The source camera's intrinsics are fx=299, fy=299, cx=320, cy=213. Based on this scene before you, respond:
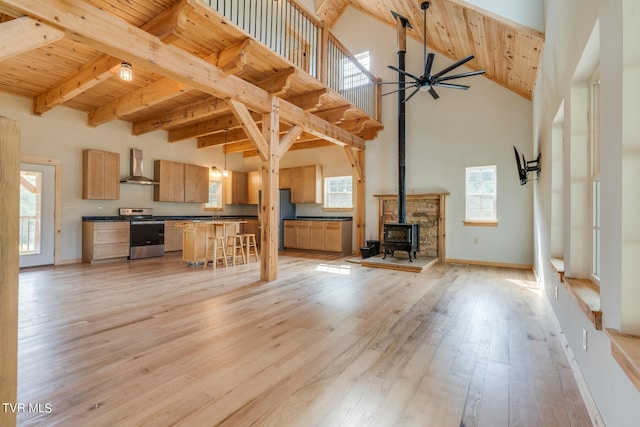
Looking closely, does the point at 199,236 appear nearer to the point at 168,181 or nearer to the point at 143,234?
the point at 143,234

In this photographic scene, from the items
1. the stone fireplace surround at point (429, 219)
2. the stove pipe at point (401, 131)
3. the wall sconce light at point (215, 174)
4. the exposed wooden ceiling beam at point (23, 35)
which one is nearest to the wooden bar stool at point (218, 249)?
the wall sconce light at point (215, 174)

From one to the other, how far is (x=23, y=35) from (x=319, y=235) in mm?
6243

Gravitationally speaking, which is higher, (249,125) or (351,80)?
(351,80)

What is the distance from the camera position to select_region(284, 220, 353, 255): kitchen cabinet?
7.57 meters

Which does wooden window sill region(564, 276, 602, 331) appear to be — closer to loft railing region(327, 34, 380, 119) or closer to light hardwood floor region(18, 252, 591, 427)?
light hardwood floor region(18, 252, 591, 427)

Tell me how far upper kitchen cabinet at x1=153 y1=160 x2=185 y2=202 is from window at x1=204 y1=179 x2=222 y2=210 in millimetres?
1116

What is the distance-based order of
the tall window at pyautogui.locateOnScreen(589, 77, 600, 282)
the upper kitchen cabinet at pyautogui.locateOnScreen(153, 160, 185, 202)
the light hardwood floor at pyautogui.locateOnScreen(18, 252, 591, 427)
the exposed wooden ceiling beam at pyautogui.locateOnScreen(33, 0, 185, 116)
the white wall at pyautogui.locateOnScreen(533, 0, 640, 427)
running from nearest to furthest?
the white wall at pyautogui.locateOnScreen(533, 0, 640, 427) → the light hardwood floor at pyautogui.locateOnScreen(18, 252, 591, 427) → the tall window at pyautogui.locateOnScreen(589, 77, 600, 282) → the exposed wooden ceiling beam at pyautogui.locateOnScreen(33, 0, 185, 116) → the upper kitchen cabinet at pyautogui.locateOnScreen(153, 160, 185, 202)

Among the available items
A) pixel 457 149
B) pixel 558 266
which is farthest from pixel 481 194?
pixel 558 266

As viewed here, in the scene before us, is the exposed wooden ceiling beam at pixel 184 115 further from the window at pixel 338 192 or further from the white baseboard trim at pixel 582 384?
the white baseboard trim at pixel 582 384

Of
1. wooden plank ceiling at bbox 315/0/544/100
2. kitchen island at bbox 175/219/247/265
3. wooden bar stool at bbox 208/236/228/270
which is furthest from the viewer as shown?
kitchen island at bbox 175/219/247/265

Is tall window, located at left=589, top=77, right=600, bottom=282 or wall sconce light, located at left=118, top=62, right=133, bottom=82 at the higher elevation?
wall sconce light, located at left=118, top=62, right=133, bottom=82

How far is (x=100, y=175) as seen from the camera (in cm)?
630

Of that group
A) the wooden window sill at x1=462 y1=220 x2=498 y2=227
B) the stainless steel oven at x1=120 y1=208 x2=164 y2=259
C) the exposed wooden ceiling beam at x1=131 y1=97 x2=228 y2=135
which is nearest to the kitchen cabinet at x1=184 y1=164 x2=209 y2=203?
the stainless steel oven at x1=120 y1=208 x2=164 y2=259

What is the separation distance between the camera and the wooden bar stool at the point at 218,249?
5.63m
